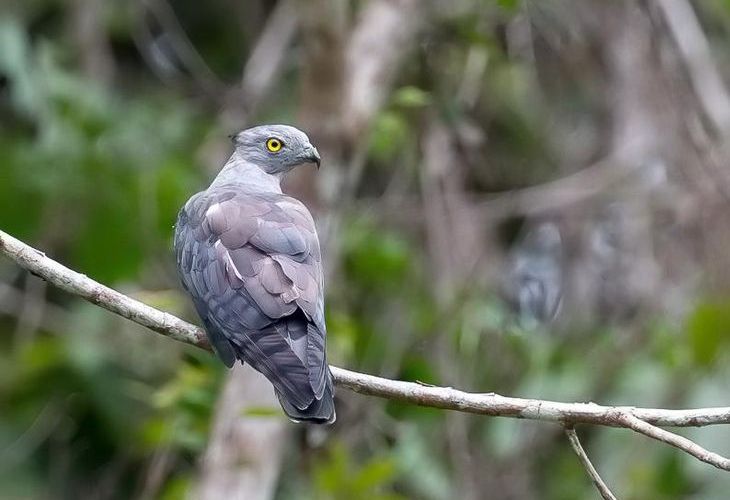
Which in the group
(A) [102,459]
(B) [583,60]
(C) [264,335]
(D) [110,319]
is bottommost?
(A) [102,459]

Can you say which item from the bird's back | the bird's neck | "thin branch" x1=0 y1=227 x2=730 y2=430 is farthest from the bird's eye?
"thin branch" x1=0 y1=227 x2=730 y2=430

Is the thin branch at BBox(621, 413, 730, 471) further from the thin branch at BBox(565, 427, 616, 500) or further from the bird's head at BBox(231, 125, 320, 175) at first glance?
the bird's head at BBox(231, 125, 320, 175)

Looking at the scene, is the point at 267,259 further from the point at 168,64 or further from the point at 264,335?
the point at 168,64

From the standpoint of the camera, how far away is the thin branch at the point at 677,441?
3.62 m

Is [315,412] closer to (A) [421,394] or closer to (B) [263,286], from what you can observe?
(A) [421,394]

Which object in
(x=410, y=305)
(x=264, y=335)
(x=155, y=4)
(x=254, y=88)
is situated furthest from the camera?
(x=155, y=4)

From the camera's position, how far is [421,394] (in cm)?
388

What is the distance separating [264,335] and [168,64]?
465 cm

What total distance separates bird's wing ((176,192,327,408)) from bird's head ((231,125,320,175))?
1.73 ft

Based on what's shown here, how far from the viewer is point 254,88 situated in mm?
7465

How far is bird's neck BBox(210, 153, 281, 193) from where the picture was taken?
16.9 feet

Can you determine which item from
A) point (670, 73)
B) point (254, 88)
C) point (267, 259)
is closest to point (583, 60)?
point (670, 73)

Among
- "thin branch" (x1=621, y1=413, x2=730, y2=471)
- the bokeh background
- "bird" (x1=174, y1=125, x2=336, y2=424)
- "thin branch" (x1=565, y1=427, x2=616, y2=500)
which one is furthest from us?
the bokeh background

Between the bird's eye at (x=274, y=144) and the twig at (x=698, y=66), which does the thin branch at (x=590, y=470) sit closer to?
the bird's eye at (x=274, y=144)
